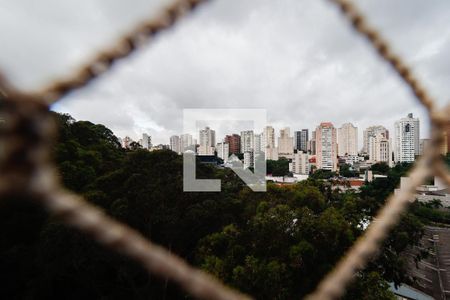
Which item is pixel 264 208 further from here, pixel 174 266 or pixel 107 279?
pixel 174 266

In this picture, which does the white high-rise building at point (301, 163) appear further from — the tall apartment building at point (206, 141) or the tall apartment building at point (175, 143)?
the tall apartment building at point (175, 143)

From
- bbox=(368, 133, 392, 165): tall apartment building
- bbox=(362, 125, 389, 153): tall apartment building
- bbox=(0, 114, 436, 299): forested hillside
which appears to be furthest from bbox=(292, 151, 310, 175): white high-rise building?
bbox=(0, 114, 436, 299): forested hillside

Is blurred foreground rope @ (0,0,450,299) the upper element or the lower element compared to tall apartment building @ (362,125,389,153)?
lower

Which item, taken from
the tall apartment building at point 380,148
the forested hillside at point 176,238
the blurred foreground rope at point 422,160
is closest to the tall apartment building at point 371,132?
the tall apartment building at point 380,148

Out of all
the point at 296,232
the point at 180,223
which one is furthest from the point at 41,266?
the point at 296,232

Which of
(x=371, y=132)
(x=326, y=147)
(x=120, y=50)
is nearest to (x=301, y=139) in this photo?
(x=371, y=132)

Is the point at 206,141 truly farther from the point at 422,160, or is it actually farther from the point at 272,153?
the point at 272,153

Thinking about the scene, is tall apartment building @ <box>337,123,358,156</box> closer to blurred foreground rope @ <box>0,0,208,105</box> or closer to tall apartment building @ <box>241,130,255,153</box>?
tall apartment building @ <box>241,130,255,153</box>
